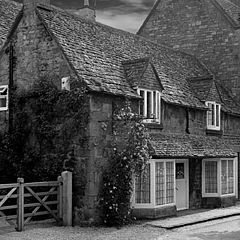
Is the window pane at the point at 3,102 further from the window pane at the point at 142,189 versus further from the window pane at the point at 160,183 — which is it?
the window pane at the point at 160,183

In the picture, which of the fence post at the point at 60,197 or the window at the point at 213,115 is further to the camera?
the window at the point at 213,115

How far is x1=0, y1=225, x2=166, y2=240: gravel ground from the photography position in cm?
1547

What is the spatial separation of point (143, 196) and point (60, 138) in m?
4.01

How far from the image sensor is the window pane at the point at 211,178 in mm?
23906

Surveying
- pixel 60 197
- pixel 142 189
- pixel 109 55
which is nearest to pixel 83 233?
pixel 60 197

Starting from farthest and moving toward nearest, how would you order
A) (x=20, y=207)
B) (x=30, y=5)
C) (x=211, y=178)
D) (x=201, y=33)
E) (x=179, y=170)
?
(x=201, y=33) < (x=211, y=178) < (x=179, y=170) < (x=30, y=5) < (x=20, y=207)

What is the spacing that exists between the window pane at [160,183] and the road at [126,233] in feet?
6.45

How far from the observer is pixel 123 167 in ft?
59.1

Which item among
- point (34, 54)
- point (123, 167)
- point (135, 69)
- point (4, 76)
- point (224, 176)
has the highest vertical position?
point (34, 54)

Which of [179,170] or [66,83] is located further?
[179,170]

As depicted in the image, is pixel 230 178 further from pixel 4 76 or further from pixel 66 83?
pixel 4 76

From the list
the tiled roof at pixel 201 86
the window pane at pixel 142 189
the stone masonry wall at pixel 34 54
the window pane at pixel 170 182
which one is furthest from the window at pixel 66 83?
the tiled roof at pixel 201 86

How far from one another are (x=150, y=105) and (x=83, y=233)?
22.7 ft

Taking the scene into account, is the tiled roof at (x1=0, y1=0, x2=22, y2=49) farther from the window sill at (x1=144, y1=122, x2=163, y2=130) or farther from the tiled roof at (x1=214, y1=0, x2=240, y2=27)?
the tiled roof at (x1=214, y1=0, x2=240, y2=27)
